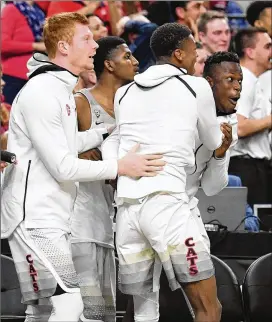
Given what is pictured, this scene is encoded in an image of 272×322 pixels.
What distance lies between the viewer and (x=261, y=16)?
922cm

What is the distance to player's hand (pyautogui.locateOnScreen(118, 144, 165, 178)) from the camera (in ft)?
15.9

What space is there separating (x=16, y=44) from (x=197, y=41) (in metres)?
1.53

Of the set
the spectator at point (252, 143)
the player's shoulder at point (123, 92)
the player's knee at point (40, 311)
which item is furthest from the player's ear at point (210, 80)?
the spectator at point (252, 143)

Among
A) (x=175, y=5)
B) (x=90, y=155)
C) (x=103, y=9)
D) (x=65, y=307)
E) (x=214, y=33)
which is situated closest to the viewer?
(x=65, y=307)

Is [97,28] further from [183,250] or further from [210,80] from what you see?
[183,250]

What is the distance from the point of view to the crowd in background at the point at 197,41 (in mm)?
7828

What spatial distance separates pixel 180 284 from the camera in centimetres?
498

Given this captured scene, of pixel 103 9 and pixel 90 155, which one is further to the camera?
pixel 103 9

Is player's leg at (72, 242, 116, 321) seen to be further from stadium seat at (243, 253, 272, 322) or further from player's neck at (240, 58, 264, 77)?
player's neck at (240, 58, 264, 77)

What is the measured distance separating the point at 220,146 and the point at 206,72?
0.47 m

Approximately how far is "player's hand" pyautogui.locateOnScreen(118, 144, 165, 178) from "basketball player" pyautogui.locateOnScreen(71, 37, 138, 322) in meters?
0.66

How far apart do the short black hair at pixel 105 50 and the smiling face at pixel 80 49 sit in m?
0.47

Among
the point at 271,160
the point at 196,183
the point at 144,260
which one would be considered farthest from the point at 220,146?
the point at 271,160

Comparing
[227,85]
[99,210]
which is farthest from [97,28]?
[227,85]
